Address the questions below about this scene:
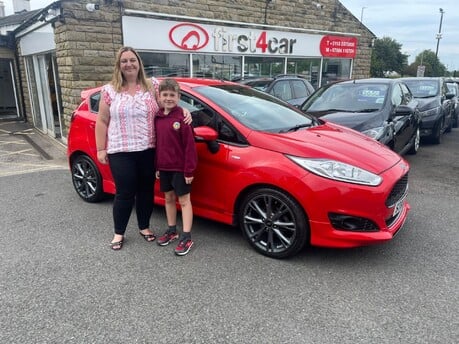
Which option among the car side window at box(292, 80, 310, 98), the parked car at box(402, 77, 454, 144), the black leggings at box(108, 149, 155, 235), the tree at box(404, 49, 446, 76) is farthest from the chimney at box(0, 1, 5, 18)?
the tree at box(404, 49, 446, 76)

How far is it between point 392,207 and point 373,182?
0.31m

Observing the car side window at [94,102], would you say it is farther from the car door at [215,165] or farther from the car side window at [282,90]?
the car side window at [282,90]

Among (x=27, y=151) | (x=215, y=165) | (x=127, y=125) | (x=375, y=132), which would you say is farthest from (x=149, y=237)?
(x=27, y=151)

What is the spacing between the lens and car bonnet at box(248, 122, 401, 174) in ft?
10.5

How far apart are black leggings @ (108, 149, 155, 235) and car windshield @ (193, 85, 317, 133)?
0.87 m

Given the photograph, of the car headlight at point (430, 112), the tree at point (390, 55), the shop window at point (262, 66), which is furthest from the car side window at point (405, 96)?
the tree at point (390, 55)

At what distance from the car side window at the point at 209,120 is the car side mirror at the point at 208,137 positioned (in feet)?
0.27

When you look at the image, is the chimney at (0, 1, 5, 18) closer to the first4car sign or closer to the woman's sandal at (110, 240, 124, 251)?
the first4car sign

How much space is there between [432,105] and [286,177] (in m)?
7.25

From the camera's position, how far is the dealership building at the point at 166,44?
24.8 feet

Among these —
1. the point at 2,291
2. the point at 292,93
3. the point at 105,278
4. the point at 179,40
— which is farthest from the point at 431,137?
the point at 2,291

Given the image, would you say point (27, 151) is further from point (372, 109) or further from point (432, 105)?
point (432, 105)

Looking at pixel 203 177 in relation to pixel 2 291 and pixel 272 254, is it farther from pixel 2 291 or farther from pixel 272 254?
pixel 2 291

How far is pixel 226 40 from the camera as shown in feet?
33.8
